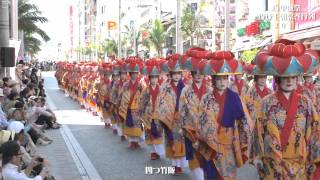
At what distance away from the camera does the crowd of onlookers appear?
652 centimetres

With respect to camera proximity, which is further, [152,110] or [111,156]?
[111,156]

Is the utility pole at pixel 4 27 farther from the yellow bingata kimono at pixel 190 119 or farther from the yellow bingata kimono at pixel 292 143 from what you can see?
the yellow bingata kimono at pixel 292 143

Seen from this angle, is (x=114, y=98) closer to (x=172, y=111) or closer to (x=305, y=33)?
(x=172, y=111)

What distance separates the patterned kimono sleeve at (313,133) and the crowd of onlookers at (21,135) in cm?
288

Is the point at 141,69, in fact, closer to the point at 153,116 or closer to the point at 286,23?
the point at 153,116

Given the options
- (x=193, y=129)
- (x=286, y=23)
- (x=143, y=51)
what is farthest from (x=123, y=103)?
(x=143, y=51)

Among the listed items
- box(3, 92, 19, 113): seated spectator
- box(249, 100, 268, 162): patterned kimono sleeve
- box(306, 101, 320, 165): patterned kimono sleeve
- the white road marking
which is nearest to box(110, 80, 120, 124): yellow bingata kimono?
the white road marking

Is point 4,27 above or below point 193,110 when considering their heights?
above

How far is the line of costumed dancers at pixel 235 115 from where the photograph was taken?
19.4 feet

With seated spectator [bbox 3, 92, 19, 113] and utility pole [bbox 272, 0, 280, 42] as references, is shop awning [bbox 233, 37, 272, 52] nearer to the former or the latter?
utility pole [bbox 272, 0, 280, 42]

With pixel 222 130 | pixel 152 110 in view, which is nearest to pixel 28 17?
pixel 152 110

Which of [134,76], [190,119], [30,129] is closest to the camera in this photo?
[190,119]

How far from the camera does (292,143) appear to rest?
5.91 meters

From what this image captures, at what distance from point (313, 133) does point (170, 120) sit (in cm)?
405
